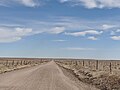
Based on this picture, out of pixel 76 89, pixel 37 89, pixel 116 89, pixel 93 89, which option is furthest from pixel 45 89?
pixel 116 89

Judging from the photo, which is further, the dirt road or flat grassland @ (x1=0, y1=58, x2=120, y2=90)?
flat grassland @ (x1=0, y1=58, x2=120, y2=90)

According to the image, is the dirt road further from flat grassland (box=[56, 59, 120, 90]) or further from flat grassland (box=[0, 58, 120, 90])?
flat grassland (box=[56, 59, 120, 90])

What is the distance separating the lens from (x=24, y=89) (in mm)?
16688

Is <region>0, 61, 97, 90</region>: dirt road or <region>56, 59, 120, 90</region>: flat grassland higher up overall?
<region>56, 59, 120, 90</region>: flat grassland

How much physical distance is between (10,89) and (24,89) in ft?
2.64

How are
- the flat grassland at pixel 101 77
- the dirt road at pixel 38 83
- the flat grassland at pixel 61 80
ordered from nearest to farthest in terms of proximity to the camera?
the dirt road at pixel 38 83
the flat grassland at pixel 61 80
the flat grassland at pixel 101 77

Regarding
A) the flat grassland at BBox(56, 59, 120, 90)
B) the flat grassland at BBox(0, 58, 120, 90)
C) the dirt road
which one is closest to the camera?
the dirt road

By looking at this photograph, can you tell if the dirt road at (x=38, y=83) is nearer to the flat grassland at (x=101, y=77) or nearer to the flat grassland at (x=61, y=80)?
the flat grassland at (x=61, y=80)

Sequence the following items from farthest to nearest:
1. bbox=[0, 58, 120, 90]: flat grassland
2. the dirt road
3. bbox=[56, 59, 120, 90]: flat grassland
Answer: bbox=[56, 59, 120, 90]: flat grassland
bbox=[0, 58, 120, 90]: flat grassland
the dirt road

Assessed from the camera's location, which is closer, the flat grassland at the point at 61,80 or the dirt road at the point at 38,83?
the dirt road at the point at 38,83

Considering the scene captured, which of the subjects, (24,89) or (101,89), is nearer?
(24,89)

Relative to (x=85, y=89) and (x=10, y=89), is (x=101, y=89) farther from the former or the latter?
(x=10, y=89)

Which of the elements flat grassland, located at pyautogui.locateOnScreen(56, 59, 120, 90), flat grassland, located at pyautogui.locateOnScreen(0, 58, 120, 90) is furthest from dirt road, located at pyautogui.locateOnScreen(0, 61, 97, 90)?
flat grassland, located at pyautogui.locateOnScreen(56, 59, 120, 90)

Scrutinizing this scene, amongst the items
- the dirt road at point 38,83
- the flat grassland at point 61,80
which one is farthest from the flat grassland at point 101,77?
the dirt road at point 38,83
